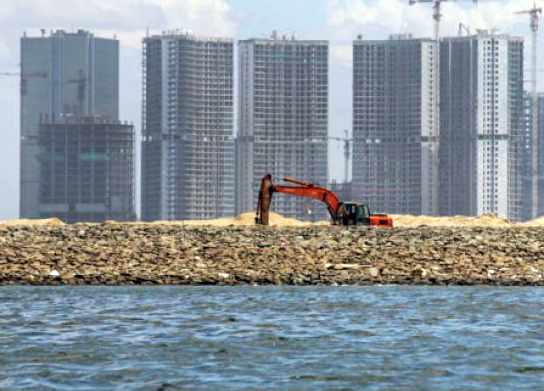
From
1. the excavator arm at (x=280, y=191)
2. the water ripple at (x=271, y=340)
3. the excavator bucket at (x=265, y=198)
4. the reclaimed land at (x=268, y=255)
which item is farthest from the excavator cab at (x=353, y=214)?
the water ripple at (x=271, y=340)

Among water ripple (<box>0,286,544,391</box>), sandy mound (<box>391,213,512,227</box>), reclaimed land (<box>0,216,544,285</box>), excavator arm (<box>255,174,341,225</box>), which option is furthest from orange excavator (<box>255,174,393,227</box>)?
water ripple (<box>0,286,544,391</box>)

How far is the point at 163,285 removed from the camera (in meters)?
45.6

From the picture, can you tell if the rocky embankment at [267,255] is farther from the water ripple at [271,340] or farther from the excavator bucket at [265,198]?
the excavator bucket at [265,198]

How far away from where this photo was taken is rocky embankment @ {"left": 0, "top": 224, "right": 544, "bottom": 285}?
153ft

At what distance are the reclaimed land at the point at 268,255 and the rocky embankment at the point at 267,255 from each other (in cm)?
4

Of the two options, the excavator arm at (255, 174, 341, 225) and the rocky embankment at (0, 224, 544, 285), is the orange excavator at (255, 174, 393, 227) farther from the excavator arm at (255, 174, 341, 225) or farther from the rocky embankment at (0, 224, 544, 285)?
the rocky embankment at (0, 224, 544, 285)

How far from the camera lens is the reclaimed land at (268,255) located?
153ft

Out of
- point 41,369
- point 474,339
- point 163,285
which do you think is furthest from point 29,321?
point 163,285

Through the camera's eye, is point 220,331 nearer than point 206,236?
Yes

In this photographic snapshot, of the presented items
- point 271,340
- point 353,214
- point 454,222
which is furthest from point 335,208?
point 271,340

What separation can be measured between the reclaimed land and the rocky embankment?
4cm

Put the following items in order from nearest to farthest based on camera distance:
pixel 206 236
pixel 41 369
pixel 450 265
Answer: pixel 41 369 → pixel 450 265 → pixel 206 236

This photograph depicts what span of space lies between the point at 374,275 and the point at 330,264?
2.23 metres

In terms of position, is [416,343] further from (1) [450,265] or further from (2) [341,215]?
(2) [341,215]
